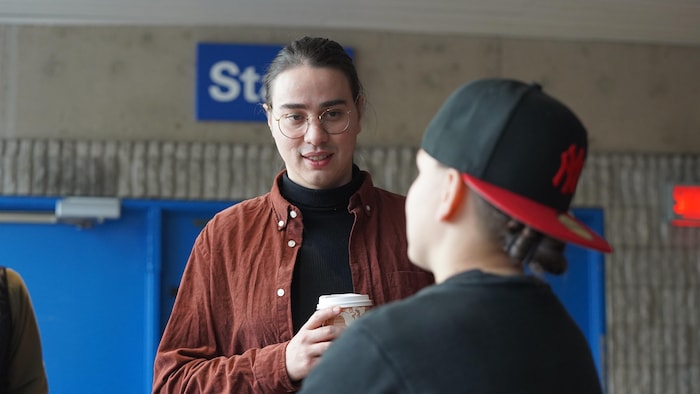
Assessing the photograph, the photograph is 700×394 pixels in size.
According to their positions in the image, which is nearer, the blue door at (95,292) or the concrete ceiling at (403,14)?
the blue door at (95,292)

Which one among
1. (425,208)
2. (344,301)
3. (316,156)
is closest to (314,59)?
(316,156)

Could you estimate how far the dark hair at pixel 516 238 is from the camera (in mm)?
1128

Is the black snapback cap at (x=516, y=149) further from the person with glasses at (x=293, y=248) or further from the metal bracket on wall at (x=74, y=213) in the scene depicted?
the metal bracket on wall at (x=74, y=213)

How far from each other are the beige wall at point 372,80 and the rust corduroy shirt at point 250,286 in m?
3.50

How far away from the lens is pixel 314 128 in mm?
1840

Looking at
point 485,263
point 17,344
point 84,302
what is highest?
point 485,263

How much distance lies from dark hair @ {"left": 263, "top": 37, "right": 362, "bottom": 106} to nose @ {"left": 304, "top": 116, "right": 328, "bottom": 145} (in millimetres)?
133

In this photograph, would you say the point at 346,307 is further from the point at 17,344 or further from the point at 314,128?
the point at 17,344

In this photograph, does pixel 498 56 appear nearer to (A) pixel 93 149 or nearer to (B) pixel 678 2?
(B) pixel 678 2

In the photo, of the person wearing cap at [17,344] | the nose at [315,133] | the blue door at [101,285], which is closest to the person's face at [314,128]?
the nose at [315,133]

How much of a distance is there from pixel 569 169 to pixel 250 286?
0.84 m

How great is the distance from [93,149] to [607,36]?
11.2 ft

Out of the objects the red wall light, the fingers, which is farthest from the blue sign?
the fingers

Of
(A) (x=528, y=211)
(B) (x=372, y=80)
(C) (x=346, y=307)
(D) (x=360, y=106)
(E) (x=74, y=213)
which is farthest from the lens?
(B) (x=372, y=80)
